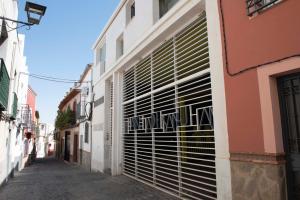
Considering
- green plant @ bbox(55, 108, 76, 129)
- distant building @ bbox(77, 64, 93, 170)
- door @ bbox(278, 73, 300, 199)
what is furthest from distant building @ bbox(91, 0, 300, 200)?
green plant @ bbox(55, 108, 76, 129)

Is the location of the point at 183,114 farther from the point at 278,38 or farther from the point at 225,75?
the point at 278,38

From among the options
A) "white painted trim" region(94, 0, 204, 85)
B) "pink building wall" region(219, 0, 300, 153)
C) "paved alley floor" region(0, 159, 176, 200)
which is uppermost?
"white painted trim" region(94, 0, 204, 85)

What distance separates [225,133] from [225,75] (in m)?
1.11

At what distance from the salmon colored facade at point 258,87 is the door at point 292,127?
0.05m

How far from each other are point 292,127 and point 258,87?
0.80m

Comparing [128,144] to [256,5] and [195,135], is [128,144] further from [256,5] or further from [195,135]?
[256,5]

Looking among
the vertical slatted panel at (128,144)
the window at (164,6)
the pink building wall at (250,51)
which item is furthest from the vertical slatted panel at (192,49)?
the vertical slatted panel at (128,144)

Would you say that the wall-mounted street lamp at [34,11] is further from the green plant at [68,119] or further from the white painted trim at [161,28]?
the green plant at [68,119]

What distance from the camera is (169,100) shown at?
748 centimetres

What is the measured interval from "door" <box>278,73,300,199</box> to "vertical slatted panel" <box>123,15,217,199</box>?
64.7 inches

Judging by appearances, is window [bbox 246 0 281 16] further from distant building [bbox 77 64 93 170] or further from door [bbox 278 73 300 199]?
distant building [bbox 77 64 93 170]

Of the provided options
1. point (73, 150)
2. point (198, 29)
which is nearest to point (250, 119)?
point (198, 29)

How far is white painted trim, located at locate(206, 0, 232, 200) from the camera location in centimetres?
494

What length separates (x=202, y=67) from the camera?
20.7 feet
